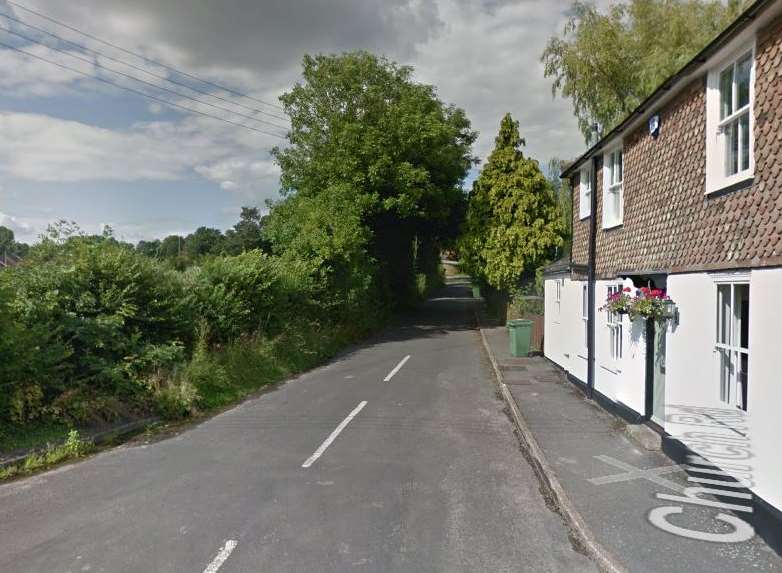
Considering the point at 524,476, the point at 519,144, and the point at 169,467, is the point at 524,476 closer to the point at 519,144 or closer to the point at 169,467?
the point at 169,467

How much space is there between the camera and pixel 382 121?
22391mm

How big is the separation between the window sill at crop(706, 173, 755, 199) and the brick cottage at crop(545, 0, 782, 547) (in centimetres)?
2

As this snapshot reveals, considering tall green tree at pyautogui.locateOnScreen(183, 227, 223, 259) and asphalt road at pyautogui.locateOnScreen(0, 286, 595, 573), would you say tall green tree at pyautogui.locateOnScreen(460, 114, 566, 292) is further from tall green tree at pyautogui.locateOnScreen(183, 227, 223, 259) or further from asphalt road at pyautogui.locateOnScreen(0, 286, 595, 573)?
tall green tree at pyautogui.locateOnScreen(183, 227, 223, 259)

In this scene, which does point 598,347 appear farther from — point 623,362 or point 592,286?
point 623,362

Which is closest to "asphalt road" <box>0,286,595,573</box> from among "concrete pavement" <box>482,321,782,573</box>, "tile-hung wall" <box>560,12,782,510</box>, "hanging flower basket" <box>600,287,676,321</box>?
"concrete pavement" <box>482,321,782,573</box>

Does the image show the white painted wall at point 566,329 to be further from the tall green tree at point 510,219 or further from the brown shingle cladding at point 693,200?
the tall green tree at point 510,219

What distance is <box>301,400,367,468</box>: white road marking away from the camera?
23.0 feet

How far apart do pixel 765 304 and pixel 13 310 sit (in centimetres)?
963

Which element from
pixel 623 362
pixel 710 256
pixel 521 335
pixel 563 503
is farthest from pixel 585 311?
pixel 563 503

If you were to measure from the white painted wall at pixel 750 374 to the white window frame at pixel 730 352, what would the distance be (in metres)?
0.04

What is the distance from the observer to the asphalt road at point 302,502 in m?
4.49

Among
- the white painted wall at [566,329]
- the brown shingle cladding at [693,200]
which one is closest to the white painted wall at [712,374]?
the brown shingle cladding at [693,200]

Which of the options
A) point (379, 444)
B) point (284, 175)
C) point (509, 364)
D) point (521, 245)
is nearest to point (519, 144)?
point (521, 245)

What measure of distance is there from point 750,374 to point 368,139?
18.7 metres
